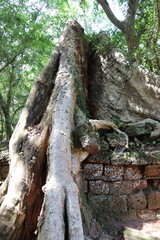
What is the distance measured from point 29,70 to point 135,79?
262 inches

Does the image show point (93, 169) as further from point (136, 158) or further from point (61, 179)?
point (61, 179)

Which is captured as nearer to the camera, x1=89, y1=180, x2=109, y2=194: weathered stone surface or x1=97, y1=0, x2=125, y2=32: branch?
x1=89, y1=180, x2=109, y2=194: weathered stone surface

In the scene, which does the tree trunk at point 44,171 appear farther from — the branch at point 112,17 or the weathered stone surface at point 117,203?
the branch at point 112,17

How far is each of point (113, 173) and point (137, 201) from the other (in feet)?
1.96

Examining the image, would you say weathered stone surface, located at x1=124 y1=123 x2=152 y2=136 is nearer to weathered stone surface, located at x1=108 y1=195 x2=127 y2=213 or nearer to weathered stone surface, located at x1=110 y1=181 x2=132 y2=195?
weathered stone surface, located at x1=110 y1=181 x2=132 y2=195

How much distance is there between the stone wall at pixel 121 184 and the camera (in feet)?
11.2

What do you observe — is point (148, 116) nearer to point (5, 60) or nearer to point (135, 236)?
point (135, 236)

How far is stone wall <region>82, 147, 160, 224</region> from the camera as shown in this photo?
11.2 feet

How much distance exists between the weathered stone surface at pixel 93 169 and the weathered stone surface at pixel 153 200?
35.9 inches

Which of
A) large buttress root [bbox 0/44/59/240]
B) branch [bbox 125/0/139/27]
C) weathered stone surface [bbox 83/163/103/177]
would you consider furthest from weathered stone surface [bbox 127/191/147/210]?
branch [bbox 125/0/139/27]

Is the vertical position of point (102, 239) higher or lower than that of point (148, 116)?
lower

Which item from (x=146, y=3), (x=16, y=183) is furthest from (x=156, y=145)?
(x=146, y=3)

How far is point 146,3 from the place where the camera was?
21.1 feet

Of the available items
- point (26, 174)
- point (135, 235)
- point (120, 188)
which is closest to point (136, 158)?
point (120, 188)
